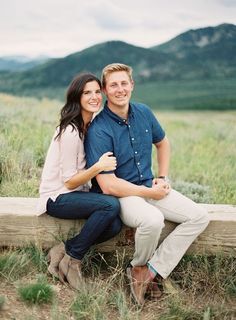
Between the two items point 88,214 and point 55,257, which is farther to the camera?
point 55,257

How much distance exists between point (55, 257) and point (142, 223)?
778 millimetres

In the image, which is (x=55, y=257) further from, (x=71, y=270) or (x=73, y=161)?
(x=73, y=161)

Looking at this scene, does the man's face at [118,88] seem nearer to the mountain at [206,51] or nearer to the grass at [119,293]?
the grass at [119,293]

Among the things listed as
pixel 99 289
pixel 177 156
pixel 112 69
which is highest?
pixel 112 69

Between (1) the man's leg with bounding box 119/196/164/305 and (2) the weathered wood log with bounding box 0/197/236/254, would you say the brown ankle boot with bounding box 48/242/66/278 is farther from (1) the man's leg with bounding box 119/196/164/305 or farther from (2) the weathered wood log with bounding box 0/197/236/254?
(1) the man's leg with bounding box 119/196/164/305

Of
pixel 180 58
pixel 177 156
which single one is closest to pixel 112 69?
pixel 177 156

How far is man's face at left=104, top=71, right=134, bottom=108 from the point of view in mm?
3861

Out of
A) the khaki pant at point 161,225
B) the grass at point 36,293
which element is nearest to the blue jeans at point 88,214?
the khaki pant at point 161,225

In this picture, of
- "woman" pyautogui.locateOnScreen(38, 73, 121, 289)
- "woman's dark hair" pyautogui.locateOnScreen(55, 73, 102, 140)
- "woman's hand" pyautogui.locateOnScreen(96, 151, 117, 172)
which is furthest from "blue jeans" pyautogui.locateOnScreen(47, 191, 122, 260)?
"woman's dark hair" pyautogui.locateOnScreen(55, 73, 102, 140)

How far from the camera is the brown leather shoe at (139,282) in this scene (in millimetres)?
3781

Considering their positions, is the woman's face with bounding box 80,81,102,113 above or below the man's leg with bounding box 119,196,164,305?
above

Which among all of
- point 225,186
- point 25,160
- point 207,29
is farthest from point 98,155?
point 207,29

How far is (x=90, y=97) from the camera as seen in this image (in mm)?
3834

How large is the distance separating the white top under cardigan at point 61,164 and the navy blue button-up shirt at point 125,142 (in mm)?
Result: 86
